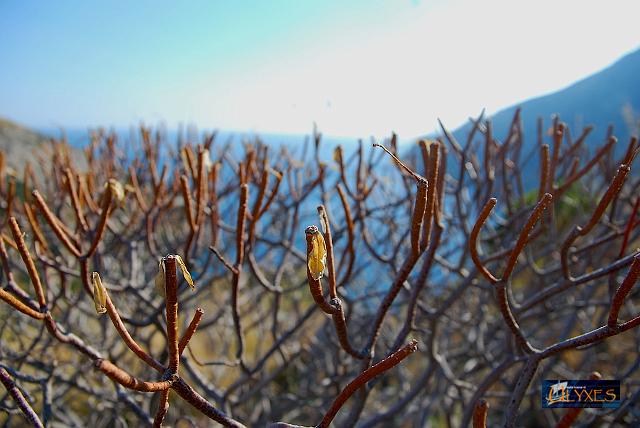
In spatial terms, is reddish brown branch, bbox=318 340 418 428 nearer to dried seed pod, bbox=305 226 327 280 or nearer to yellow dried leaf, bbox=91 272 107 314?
dried seed pod, bbox=305 226 327 280

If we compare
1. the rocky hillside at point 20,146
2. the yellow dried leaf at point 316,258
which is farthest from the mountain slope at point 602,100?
the rocky hillside at point 20,146

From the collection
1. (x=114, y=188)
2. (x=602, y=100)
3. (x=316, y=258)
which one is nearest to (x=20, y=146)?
(x=114, y=188)

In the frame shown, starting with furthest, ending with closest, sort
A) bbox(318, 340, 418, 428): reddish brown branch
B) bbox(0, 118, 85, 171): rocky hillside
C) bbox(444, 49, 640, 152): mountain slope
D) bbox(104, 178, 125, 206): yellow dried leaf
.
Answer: bbox(0, 118, 85, 171): rocky hillside, bbox(444, 49, 640, 152): mountain slope, bbox(104, 178, 125, 206): yellow dried leaf, bbox(318, 340, 418, 428): reddish brown branch

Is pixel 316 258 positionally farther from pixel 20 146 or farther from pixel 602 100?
pixel 20 146

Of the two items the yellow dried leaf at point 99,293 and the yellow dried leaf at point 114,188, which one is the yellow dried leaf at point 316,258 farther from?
the yellow dried leaf at point 114,188

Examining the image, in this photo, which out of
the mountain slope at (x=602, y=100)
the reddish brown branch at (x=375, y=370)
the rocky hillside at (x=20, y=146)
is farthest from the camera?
the rocky hillside at (x=20, y=146)

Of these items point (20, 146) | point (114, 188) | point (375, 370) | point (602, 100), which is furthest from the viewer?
point (20, 146)

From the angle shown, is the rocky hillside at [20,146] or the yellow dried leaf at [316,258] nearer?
the yellow dried leaf at [316,258]

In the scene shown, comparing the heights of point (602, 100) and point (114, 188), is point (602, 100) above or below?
above

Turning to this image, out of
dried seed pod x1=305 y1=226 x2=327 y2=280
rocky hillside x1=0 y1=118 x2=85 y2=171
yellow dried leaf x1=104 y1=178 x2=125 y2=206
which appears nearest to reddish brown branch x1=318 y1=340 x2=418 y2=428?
dried seed pod x1=305 y1=226 x2=327 y2=280

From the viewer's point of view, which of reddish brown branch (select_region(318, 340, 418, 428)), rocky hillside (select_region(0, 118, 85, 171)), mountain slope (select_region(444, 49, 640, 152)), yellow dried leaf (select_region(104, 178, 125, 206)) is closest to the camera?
reddish brown branch (select_region(318, 340, 418, 428))

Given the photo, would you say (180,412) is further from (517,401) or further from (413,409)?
(517,401)

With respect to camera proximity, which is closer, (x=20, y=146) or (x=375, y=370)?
(x=375, y=370)
